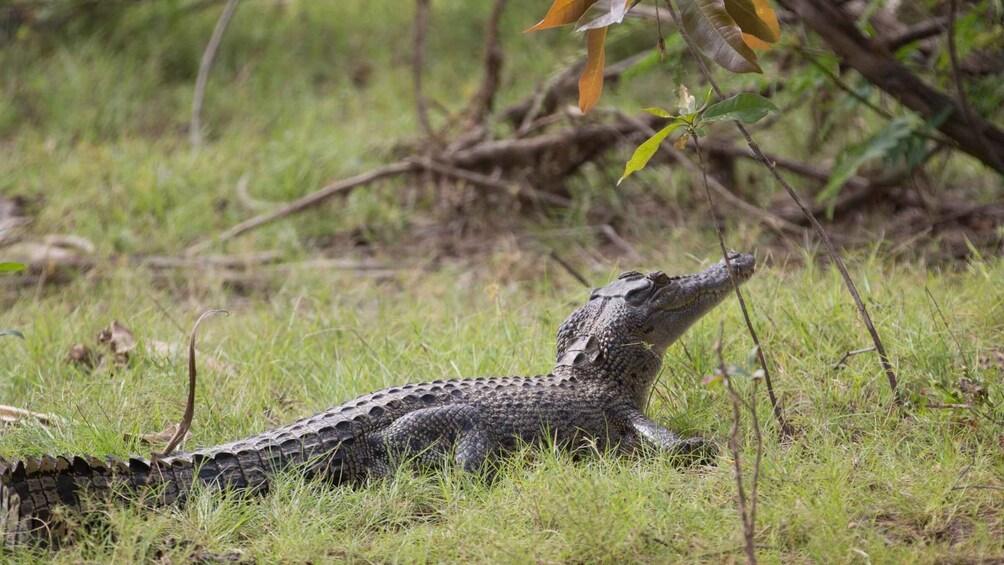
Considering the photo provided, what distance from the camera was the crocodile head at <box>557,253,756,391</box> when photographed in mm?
3682

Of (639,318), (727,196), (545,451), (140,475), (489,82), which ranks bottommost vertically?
(545,451)

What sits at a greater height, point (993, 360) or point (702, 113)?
point (702, 113)

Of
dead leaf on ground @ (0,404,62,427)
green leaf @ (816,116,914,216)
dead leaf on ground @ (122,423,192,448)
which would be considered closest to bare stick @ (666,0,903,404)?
green leaf @ (816,116,914,216)

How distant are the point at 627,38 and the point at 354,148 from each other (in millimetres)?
2411

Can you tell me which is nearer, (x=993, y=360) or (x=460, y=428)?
(x=460, y=428)

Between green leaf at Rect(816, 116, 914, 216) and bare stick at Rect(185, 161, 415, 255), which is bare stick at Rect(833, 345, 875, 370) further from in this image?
bare stick at Rect(185, 161, 415, 255)

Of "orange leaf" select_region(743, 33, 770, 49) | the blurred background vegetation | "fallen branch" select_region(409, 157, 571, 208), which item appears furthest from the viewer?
"fallen branch" select_region(409, 157, 571, 208)

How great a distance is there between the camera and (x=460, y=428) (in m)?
3.31

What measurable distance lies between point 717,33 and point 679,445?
128cm

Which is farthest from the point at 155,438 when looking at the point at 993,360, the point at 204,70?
the point at 204,70

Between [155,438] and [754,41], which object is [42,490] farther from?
[754,41]

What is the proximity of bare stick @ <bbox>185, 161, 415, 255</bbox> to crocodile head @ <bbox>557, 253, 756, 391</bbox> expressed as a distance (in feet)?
9.54

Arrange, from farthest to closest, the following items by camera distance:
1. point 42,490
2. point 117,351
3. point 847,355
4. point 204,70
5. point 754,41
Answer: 1. point 204,70
2. point 117,351
3. point 847,355
4. point 754,41
5. point 42,490

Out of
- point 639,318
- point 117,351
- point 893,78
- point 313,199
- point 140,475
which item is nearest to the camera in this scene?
point 140,475
